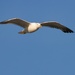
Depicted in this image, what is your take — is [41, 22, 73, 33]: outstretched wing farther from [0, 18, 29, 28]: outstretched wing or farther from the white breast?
[0, 18, 29, 28]: outstretched wing

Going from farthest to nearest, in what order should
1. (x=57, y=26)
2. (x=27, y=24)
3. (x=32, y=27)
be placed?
1. (x=57, y=26)
2. (x=27, y=24)
3. (x=32, y=27)

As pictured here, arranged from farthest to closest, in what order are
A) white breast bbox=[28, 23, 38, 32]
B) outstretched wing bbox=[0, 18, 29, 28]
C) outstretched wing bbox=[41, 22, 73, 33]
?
outstretched wing bbox=[41, 22, 73, 33] → outstretched wing bbox=[0, 18, 29, 28] → white breast bbox=[28, 23, 38, 32]

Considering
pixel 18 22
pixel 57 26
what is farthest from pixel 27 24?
pixel 57 26

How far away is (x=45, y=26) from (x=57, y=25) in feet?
2.77

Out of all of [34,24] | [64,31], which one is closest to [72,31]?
[64,31]

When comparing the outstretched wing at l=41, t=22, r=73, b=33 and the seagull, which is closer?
the seagull

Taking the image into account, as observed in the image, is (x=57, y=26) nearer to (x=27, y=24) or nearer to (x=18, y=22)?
(x=27, y=24)

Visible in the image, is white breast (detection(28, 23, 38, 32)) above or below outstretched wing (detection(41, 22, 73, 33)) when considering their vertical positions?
below

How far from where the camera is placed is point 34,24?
720 inches

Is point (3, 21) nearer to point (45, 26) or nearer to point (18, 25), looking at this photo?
point (18, 25)

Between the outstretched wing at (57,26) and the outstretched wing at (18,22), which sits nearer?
the outstretched wing at (18,22)

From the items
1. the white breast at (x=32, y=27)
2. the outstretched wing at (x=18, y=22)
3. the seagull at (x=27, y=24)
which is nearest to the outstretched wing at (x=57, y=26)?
the seagull at (x=27, y=24)

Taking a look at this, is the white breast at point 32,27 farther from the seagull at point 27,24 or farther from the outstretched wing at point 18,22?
the outstretched wing at point 18,22

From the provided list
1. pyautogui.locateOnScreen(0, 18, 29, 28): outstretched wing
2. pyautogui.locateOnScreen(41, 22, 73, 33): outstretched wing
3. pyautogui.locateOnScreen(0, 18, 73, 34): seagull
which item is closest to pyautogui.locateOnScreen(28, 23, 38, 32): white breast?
pyautogui.locateOnScreen(0, 18, 73, 34): seagull
